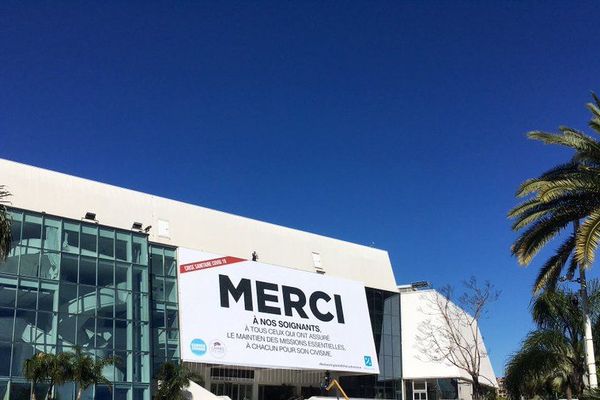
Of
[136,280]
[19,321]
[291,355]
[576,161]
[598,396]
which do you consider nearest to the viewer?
[598,396]

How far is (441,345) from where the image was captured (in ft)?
182

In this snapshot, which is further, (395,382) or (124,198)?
(395,382)

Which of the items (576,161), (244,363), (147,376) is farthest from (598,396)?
(244,363)

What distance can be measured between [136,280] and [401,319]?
26.0m

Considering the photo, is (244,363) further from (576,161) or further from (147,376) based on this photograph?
(576,161)

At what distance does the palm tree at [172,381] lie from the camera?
36.2m

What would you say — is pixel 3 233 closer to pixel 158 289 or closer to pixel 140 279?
pixel 140 279

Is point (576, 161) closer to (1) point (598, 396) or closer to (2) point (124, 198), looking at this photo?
(1) point (598, 396)

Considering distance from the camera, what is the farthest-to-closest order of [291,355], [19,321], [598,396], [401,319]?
[401,319]
[291,355]
[19,321]
[598,396]

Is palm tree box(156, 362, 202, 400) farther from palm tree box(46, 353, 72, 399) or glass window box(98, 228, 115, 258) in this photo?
palm tree box(46, 353, 72, 399)

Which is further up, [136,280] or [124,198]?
[124,198]

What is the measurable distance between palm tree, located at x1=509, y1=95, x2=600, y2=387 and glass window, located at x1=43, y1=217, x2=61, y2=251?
25.2 m

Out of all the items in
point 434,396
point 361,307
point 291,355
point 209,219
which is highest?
point 209,219

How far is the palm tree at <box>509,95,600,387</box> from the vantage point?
720 inches
